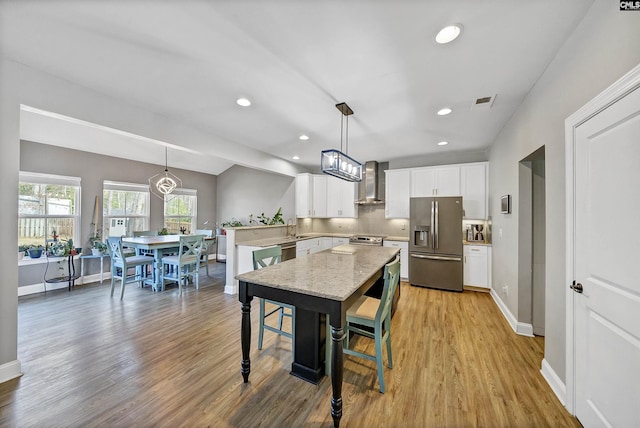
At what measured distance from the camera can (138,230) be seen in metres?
5.89

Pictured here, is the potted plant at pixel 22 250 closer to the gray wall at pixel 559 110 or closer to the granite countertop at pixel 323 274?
the granite countertop at pixel 323 274

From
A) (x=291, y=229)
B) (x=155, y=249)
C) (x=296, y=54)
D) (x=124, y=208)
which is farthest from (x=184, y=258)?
(x=296, y=54)

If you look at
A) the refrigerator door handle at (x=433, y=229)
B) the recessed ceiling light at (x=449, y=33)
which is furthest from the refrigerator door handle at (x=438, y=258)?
the recessed ceiling light at (x=449, y=33)

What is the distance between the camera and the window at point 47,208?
4.24m

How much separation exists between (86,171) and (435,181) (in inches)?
277

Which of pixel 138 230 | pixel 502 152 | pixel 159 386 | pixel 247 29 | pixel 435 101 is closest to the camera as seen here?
pixel 247 29

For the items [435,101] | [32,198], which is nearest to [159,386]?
[435,101]

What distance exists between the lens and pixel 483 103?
2.74 m

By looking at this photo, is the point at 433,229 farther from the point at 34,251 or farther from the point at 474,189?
the point at 34,251

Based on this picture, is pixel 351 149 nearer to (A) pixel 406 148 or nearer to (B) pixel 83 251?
(A) pixel 406 148

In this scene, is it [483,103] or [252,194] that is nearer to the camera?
[483,103]

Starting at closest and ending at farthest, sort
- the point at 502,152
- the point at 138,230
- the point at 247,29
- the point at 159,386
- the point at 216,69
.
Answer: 1. the point at 247,29
2. the point at 159,386
3. the point at 216,69
4. the point at 502,152
5. the point at 138,230

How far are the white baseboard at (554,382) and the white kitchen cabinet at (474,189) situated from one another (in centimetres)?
299

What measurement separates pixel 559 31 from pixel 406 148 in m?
3.00
